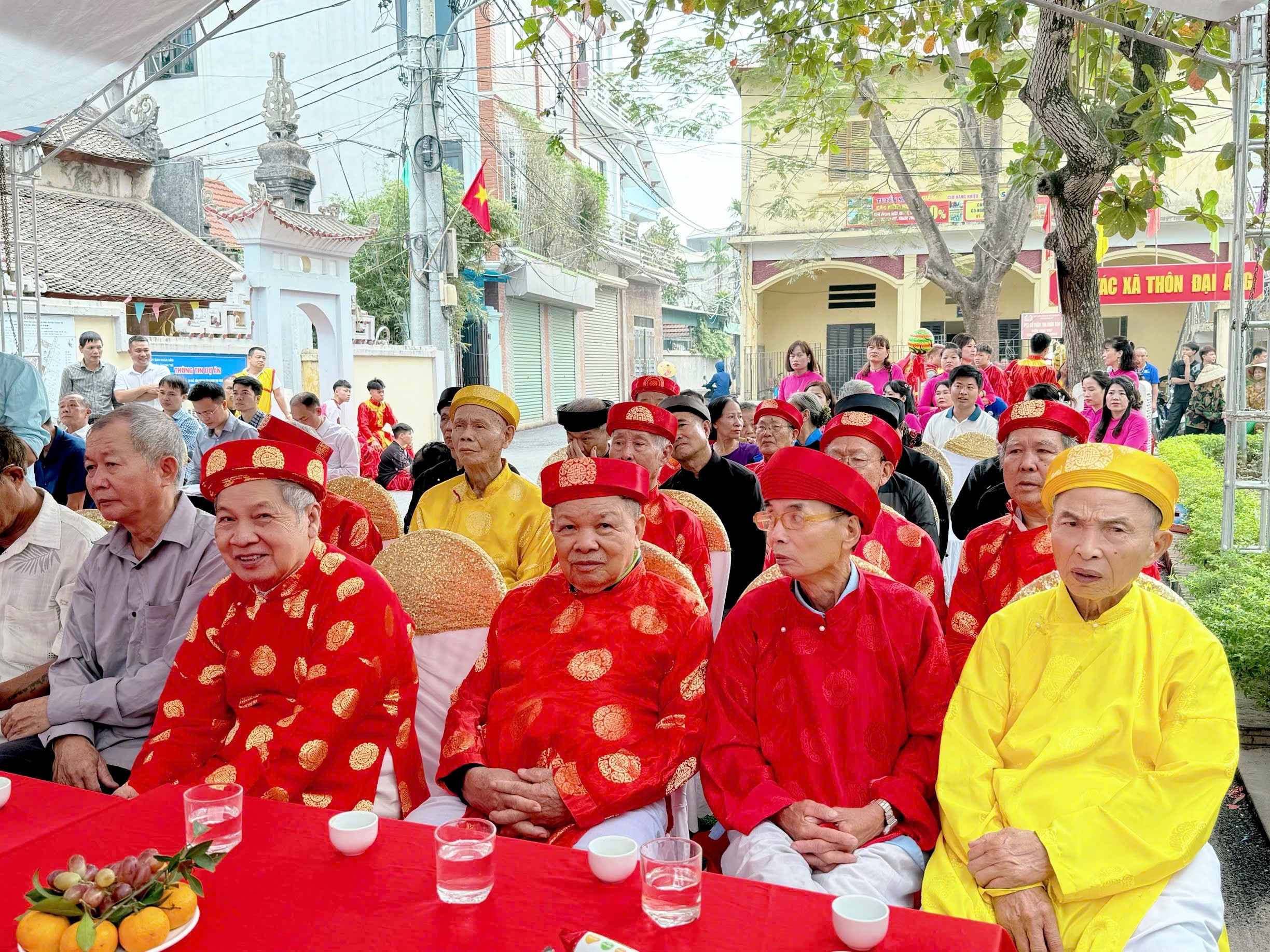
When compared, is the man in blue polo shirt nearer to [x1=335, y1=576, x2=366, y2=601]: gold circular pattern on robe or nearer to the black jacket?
[x1=335, y1=576, x2=366, y2=601]: gold circular pattern on robe

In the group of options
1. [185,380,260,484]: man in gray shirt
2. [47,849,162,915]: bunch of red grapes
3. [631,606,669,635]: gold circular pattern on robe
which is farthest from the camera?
[185,380,260,484]: man in gray shirt

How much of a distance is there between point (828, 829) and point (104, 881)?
153 cm

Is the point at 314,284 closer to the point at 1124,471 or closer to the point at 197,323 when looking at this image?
the point at 197,323

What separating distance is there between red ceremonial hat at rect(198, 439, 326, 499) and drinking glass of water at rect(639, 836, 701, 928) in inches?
61.9

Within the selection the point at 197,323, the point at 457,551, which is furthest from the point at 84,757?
the point at 197,323

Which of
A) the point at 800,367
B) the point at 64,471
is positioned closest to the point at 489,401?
the point at 64,471

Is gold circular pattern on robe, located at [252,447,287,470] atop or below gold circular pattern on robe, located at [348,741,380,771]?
atop

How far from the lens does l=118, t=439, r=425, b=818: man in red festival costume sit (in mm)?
2596

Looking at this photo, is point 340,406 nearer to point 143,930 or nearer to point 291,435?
point 291,435

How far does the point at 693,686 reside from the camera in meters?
2.69

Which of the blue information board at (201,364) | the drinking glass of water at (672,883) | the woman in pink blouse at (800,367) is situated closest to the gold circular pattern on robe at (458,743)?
the drinking glass of water at (672,883)

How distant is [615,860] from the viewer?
1754 millimetres

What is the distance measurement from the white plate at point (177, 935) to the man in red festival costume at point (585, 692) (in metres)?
0.99

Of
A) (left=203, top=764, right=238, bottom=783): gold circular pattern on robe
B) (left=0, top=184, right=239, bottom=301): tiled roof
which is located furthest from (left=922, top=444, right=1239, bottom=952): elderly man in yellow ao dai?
(left=0, top=184, right=239, bottom=301): tiled roof
